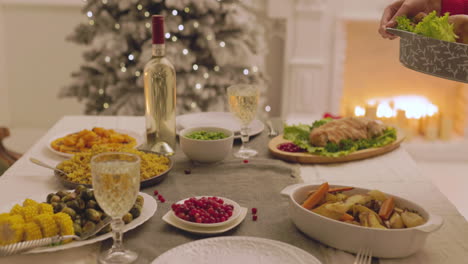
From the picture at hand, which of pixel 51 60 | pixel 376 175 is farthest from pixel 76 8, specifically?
pixel 376 175

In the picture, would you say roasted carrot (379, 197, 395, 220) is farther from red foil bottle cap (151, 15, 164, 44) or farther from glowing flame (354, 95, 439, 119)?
glowing flame (354, 95, 439, 119)

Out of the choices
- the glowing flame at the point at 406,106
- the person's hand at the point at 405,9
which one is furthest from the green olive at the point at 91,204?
the glowing flame at the point at 406,106

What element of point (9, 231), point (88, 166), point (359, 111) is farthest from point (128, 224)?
point (359, 111)

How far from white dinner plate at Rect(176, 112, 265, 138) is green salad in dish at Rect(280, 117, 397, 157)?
0.16 metres

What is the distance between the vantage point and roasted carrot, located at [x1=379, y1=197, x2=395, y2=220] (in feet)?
3.64

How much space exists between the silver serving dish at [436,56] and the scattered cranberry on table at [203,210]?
1.74 ft

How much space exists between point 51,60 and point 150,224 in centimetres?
367

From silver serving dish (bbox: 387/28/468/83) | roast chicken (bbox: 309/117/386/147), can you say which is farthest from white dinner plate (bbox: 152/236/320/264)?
roast chicken (bbox: 309/117/386/147)

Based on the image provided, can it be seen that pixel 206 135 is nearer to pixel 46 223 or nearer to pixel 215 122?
pixel 215 122

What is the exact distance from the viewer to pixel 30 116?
465 cm

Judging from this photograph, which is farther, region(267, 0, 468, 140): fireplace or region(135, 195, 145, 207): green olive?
region(267, 0, 468, 140): fireplace

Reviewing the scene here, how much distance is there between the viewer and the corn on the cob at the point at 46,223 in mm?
1045

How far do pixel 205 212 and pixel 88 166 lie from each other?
412 millimetres

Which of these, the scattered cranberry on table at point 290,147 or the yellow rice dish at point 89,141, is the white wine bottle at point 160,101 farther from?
the scattered cranberry on table at point 290,147
